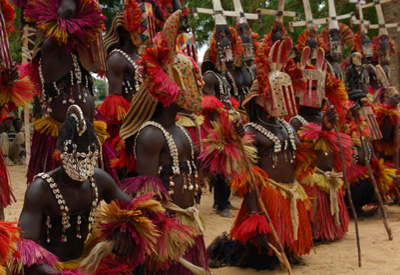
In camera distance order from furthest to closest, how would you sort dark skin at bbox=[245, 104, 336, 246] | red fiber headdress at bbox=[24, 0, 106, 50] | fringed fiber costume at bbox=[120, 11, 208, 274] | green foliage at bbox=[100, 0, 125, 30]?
1. green foliage at bbox=[100, 0, 125, 30]
2. dark skin at bbox=[245, 104, 336, 246]
3. red fiber headdress at bbox=[24, 0, 106, 50]
4. fringed fiber costume at bbox=[120, 11, 208, 274]

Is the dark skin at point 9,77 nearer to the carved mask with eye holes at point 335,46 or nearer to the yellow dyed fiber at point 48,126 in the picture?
the yellow dyed fiber at point 48,126

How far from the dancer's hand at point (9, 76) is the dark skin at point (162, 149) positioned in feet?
3.02

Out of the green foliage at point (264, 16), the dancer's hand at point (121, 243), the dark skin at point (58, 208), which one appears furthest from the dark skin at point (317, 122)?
the green foliage at point (264, 16)

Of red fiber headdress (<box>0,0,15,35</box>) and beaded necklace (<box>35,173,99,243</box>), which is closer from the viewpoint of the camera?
beaded necklace (<box>35,173,99,243</box>)

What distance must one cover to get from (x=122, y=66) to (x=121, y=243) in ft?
8.90

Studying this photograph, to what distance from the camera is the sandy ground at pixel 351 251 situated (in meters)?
4.62

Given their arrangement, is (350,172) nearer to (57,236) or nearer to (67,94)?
(67,94)

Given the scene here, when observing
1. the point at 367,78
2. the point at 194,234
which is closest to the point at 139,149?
the point at 194,234

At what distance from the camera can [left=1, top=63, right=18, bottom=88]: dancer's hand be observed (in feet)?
10.6

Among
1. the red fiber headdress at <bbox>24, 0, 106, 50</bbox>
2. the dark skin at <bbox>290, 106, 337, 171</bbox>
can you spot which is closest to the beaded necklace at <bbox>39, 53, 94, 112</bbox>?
the red fiber headdress at <bbox>24, 0, 106, 50</bbox>

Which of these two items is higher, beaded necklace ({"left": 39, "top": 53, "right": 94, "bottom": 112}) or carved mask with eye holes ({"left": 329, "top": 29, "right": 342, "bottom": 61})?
carved mask with eye holes ({"left": 329, "top": 29, "right": 342, "bottom": 61})

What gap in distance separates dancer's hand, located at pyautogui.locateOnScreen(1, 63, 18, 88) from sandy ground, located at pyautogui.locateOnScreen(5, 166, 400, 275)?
2485 millimetres

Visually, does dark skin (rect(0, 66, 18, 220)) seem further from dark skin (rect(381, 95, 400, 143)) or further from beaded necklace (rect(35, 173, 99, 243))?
dark skin (rect(381, 95, 400, 143))

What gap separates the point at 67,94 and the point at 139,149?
961 millimetres
